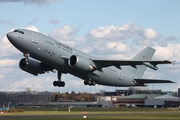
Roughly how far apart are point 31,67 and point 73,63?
791 cm

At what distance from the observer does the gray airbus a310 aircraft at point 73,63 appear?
5372 cm

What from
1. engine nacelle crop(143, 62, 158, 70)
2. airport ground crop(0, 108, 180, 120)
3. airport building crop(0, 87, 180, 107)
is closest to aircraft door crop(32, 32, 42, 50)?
engine nacelle crop(143, 62, 158, 70)

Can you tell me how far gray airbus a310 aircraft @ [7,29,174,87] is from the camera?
53719mm

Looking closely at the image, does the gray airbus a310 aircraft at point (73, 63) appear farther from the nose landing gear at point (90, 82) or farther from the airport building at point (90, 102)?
the airport building at point (90, 102)


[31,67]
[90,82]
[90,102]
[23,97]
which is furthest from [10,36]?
[23,97]

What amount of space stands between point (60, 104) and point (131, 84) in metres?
93.3

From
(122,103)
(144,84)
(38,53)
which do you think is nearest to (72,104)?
(122,103)

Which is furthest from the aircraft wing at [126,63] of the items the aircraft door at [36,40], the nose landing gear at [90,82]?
the aircraft door at [36,40]

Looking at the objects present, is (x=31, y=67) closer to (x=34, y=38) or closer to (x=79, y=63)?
(x=79, y=63)

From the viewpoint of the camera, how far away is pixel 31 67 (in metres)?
62.4

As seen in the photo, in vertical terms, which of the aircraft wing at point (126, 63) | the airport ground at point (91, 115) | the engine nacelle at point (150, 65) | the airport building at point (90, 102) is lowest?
the airport ground at point (91, 115)

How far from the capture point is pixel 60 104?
521 ft

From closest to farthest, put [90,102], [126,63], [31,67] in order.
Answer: [126,63] → [31,67] → [90,102]

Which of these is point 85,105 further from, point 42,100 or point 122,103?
point 42,100
